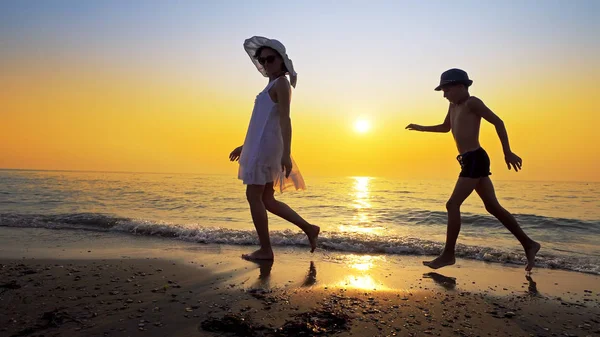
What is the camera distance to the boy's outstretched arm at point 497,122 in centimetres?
382

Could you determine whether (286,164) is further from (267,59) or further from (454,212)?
(454,212)

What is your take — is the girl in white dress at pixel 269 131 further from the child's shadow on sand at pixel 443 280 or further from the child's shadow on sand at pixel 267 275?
the child's shadow on sand at pixel 443 280

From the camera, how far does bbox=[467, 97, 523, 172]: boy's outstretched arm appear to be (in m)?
3.82

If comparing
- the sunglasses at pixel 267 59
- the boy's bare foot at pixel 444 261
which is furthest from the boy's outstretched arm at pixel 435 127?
the sunglasses at pixel 267 59

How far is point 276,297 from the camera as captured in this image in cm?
279

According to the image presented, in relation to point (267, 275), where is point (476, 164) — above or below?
above

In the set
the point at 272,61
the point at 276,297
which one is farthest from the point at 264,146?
the point at 276,297

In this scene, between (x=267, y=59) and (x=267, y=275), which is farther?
(x=267, y=59)

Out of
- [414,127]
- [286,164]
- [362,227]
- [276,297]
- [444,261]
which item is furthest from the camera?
[362,227]

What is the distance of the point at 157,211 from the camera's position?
10.2 metres

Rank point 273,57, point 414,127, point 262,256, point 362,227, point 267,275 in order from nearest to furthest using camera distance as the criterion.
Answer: point 267,275 < point 273,57 < point 262,256 < point 414,127 < point 362,227

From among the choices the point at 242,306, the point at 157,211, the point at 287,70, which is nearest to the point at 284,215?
the point at 287,70

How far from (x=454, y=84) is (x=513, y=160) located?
0.90m

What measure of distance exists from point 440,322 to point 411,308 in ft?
0.97
